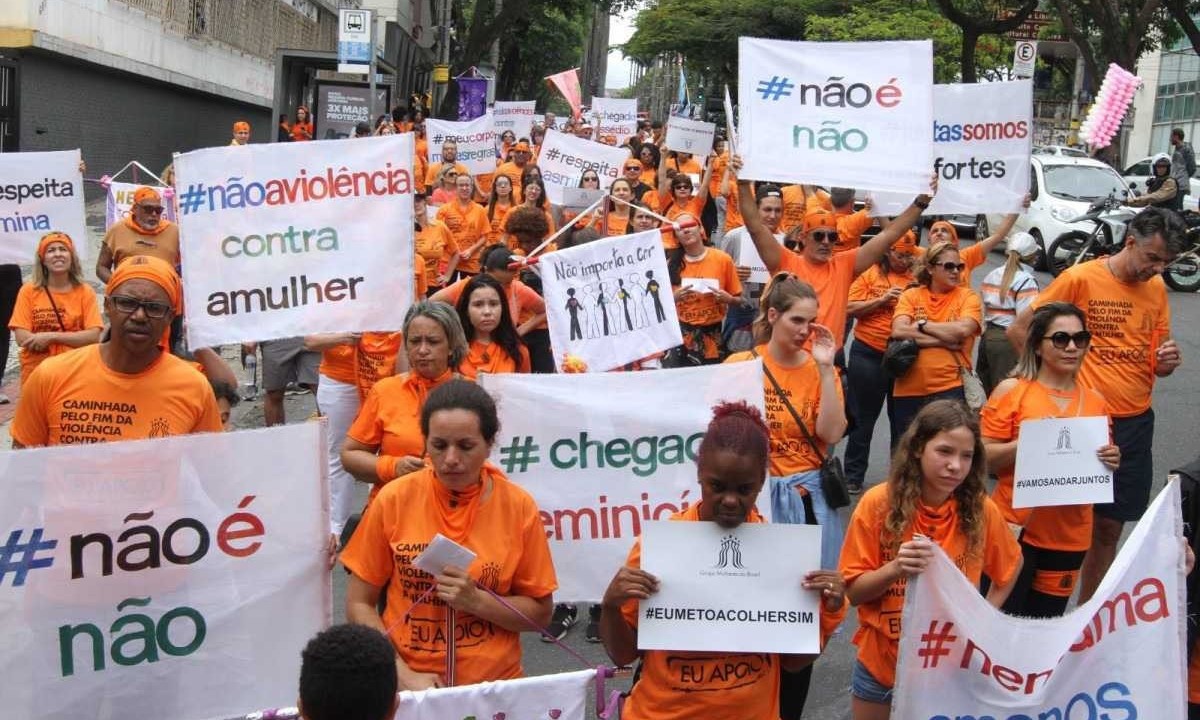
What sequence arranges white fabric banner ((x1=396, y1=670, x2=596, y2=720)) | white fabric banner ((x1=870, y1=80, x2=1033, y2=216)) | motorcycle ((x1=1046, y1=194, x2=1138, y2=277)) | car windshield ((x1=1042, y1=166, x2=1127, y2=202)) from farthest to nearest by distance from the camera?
car windshield ((x1=1042, y1=166, x2=1127, y2=202))
motorcycle ((x1=1046, y1=194, x2=1138, y2=277))
white fabric banner ((x1=870, y1=80, x2=1033, y2=216))
white fabric banner ((x1=396, y1=670, x2=596, y2=720))

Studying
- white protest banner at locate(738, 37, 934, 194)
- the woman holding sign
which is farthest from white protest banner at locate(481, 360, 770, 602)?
white protest banner at locate(738, 37, 934, 194)

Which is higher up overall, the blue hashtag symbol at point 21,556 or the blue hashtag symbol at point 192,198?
the blue hashtag symbol at point 192,198

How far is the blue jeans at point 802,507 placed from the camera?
5.20 meters

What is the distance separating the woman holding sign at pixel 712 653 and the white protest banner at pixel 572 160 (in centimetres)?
1220

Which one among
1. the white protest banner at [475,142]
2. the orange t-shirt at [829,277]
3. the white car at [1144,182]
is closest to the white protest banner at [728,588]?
the orange t-shirt at [829,277]

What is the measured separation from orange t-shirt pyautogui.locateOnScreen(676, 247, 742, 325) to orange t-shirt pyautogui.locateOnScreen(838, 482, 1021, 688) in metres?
5.11

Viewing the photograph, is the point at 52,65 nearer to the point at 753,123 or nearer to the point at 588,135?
the point at 588,135

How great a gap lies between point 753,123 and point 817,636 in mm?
4233

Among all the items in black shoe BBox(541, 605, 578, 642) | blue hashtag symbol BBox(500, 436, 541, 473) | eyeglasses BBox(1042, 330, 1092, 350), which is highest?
eyeglasses BBox(1042, 330, 1092, 350)

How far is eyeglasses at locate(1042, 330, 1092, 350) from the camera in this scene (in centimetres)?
526

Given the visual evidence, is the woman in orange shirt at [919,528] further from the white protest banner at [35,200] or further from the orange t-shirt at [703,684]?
the white protest banner at [35,200]

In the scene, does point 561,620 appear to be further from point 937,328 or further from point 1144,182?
point 1144,182

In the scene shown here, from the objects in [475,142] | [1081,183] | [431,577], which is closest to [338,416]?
[431,577]

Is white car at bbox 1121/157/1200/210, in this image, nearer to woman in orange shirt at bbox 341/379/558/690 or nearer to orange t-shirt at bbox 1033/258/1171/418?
orange t-shirt at bbox 1033/258/1171/418
